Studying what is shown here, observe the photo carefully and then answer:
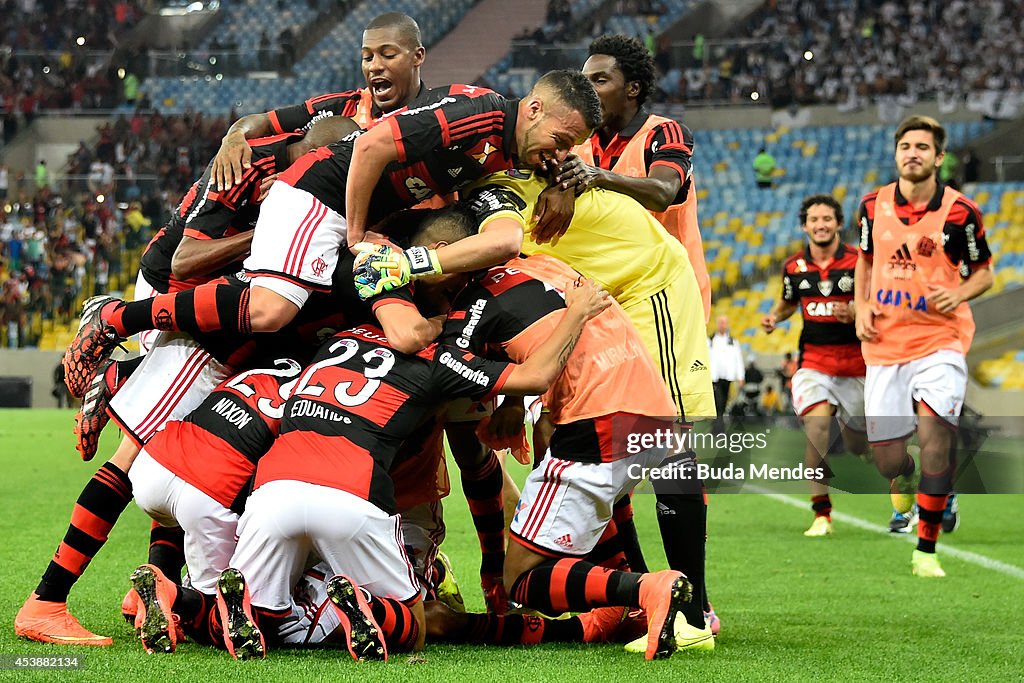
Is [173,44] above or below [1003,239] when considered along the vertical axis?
above

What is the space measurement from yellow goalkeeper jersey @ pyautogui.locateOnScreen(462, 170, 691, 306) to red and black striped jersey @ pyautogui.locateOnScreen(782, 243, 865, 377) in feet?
13.6

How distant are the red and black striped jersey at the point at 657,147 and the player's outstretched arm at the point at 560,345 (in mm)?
1123

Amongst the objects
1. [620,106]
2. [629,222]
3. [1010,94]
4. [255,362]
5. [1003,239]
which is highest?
[620,106]

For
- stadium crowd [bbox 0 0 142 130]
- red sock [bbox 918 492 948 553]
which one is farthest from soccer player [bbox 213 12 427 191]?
stadium crowd [bbox 0 0 142 130]

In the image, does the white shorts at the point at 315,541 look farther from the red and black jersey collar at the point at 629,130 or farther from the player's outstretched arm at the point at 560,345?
the red and black jersey collar at the point at 629,130

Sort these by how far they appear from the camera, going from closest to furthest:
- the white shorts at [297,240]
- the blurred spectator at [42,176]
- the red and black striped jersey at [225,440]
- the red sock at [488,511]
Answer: the red and black striped jersey at [225,440], the white shorts at [297,240], the red sock at [488,511], the blurred spectator at [42,176]

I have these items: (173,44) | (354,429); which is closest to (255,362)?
(354,429)

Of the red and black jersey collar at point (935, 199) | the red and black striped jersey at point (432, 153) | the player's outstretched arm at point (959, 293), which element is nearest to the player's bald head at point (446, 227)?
the red and black striped jersey at point (432, 153)

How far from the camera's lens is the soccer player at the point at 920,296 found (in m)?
7.01

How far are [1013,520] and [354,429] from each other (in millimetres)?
7336

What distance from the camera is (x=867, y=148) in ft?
84.9

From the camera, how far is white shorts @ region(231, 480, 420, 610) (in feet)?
12.8

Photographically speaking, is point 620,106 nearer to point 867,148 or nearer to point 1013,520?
point 1013,520

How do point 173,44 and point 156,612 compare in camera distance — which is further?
point 173,44
